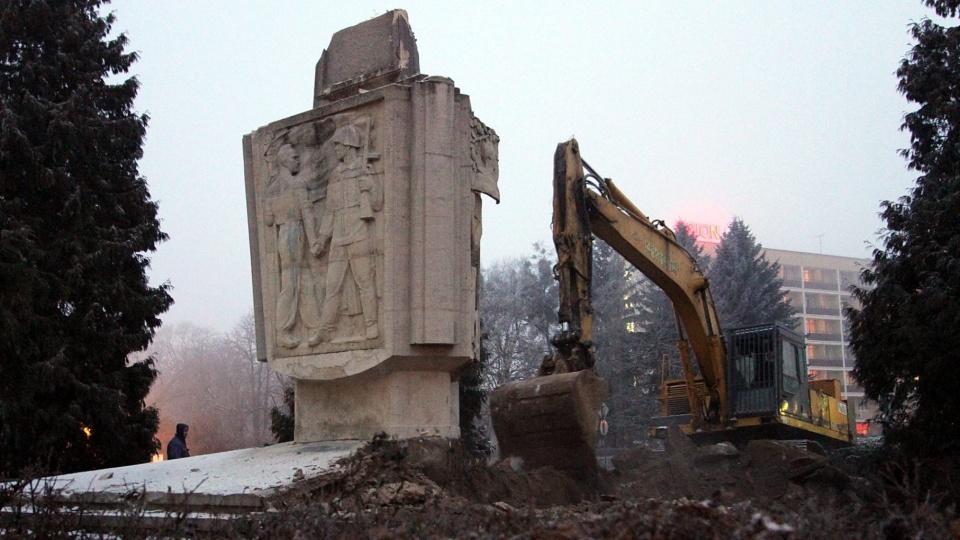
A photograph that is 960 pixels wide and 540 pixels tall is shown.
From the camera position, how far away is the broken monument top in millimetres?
10430

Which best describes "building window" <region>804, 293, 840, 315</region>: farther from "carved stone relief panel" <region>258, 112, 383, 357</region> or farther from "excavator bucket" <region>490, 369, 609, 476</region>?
"carved stone relief panel" <region>258, 112, 383, 357</region>

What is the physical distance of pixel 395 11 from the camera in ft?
34.7

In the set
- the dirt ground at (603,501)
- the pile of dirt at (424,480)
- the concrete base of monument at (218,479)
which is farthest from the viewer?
the pile of dirt at (424,480)

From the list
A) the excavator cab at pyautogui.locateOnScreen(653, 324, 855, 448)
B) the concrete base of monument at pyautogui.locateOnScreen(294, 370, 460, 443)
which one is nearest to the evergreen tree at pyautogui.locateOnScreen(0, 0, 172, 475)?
the concrete base of monument at pyautogui.locateOnScreen(294, 370, 460, 443)

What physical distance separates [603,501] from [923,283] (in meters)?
9.35

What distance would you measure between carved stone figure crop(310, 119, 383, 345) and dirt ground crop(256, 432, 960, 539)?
143 centimetres

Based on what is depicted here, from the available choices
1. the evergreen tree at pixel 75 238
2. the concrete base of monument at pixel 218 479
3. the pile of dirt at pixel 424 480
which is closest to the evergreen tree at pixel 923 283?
the pile of dirt at pixel 424 480

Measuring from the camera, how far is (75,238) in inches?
607

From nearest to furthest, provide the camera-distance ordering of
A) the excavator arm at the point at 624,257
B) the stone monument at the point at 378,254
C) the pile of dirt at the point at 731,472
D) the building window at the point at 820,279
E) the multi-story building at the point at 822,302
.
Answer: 1. the stone monument at the point at 378,254
2. the pile of dirt at the point at 731,472
3. the excavator arm at the point at 624,257
4. the multi-story building at the point at 822,302
5. the building window at the point at 820,279

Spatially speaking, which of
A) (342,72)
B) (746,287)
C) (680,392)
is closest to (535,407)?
(342,72)

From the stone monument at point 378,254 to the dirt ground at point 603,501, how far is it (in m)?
0.75

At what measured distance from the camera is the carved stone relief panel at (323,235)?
9.45 metres

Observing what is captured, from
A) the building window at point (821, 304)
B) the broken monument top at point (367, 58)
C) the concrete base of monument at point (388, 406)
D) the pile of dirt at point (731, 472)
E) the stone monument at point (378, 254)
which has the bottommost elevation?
the pile of dirt at point (731, 472)

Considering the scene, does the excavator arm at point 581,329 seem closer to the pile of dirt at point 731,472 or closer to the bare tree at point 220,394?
the pile of dirt at point 731,472
